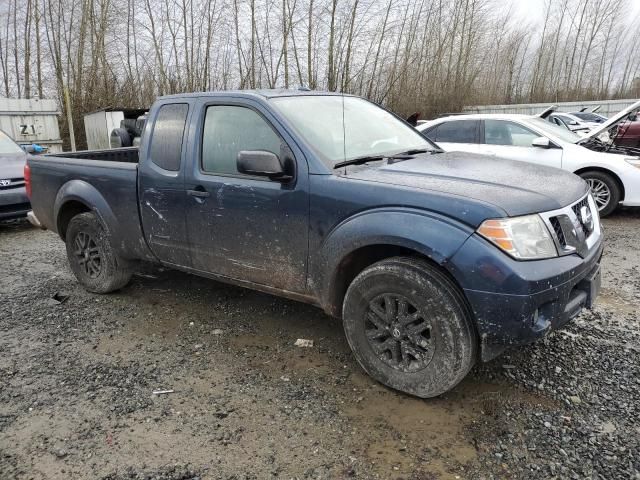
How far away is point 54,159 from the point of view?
15.7ft

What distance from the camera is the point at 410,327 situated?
9.30 ft

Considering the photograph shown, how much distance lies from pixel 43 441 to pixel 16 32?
19.2 m

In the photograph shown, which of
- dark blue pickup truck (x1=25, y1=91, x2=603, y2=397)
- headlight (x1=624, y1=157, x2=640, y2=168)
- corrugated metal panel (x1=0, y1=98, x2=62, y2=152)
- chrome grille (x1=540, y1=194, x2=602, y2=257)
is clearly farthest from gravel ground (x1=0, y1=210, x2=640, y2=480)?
corrugated metal panel (x1=0, y1=98, x2=62, y2=152)

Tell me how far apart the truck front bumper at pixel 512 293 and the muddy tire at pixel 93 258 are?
324 centimetres

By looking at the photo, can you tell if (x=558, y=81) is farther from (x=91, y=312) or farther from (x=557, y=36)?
(x=91, y=312)

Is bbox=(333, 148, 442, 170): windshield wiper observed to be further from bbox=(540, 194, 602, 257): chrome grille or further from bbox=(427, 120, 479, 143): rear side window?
bbox=(427, 120, 479, 143): rear side window

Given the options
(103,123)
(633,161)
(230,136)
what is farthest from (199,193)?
(103,123)

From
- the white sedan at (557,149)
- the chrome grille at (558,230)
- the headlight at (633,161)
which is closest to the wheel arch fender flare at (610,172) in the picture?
the white sedan at (557,149)

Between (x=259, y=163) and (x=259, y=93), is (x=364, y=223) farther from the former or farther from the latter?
(x=259, y=93)

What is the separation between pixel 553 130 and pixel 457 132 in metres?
1.45

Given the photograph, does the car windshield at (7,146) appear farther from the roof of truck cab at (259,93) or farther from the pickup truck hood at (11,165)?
the roof of truck cab at (259,93)

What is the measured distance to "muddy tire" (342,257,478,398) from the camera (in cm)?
265

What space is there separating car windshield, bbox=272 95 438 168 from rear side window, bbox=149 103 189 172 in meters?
0.85

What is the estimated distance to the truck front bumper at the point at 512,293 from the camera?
2469mm
